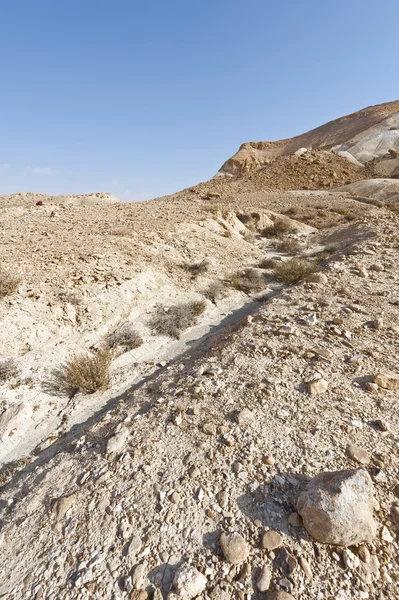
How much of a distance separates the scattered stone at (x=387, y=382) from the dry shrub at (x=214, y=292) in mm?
4156

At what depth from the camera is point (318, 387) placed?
295 cm

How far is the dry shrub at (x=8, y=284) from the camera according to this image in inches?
197

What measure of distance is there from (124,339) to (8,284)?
7.41 feet

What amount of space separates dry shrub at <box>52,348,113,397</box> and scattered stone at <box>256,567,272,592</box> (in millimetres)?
3020

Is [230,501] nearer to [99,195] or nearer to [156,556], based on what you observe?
[156,556]

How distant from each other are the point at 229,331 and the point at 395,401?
2484 mm

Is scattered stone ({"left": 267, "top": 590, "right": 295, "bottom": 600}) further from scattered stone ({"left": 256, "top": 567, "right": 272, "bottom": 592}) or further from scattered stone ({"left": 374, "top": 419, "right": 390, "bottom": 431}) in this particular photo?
scattered stone ({"left": 374, "top": 419, "right": 390, "bottom": 431})

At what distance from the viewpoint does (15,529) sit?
2.17m

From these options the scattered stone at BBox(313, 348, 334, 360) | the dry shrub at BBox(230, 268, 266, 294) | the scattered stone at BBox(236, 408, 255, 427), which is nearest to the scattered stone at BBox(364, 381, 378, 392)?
the scattered stone at BBox(313, 348, 334, 360)

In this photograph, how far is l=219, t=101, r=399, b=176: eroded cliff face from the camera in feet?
109

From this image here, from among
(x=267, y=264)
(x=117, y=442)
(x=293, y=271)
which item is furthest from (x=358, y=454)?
(x=267, y=264)

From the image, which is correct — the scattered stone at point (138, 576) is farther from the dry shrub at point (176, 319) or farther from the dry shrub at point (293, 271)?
the dry shrub at point (293, 271)

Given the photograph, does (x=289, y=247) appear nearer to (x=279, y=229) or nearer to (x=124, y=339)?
(x=279, y=229)

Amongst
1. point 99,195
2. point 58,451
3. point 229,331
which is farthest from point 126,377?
point 99,195
